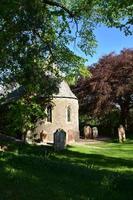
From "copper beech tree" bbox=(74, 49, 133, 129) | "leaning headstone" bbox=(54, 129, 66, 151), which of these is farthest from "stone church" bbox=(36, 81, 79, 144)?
"leaning headstone" bbox=(54, 129, 66, 151)

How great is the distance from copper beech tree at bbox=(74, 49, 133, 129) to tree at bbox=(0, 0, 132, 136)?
73.1ft

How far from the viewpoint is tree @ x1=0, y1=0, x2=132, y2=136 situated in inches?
848

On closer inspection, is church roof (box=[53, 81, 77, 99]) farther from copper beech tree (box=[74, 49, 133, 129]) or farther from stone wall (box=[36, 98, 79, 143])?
copper beech tree (box=[74, 49, 133, 129])

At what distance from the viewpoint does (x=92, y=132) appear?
56.1m

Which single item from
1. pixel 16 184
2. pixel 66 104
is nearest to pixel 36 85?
pixel 16 184

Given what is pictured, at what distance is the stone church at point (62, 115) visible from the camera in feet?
173

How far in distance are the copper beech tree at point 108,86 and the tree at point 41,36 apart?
22270mm

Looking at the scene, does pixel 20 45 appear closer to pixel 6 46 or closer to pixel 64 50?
pixel 6 46

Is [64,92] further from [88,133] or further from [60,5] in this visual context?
[60,5]

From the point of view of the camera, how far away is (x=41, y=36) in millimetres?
26172

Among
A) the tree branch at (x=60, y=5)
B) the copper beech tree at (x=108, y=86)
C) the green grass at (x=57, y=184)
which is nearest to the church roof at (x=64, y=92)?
the copper beech tree at (x=108, y=86)

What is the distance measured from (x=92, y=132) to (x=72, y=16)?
90.4 feet

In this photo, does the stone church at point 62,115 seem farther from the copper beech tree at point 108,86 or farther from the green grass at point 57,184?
the green grass at point 57,184

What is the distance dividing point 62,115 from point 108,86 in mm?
7252
